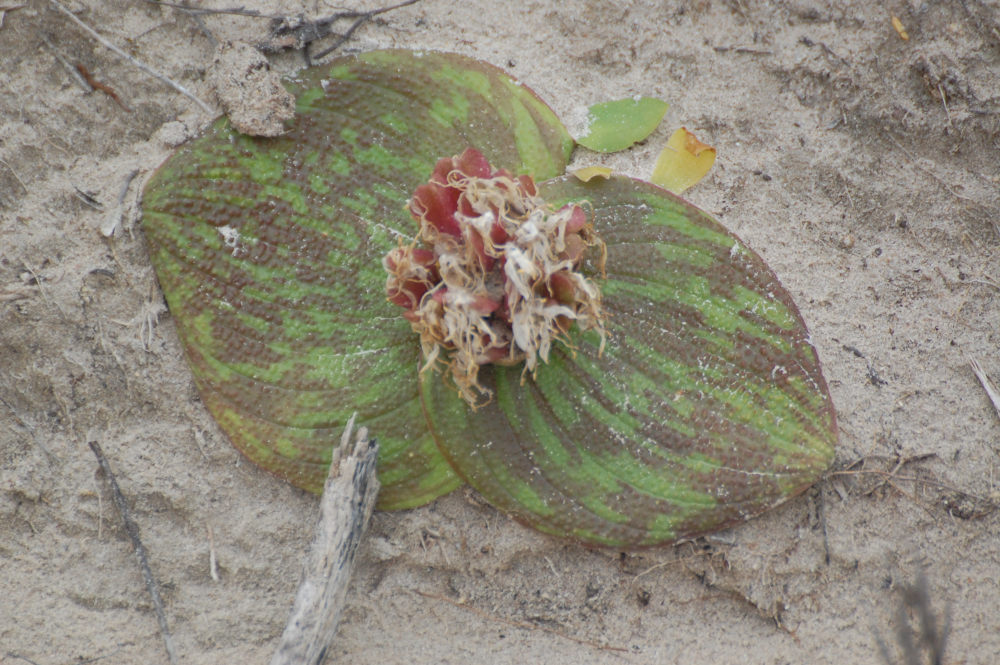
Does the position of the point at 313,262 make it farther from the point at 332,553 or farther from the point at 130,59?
the point at 130,59

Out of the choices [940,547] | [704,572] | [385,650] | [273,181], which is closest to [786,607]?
[704,572]

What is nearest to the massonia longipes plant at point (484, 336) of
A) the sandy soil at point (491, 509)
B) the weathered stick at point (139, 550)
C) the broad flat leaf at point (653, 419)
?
the broad flat leaf at point (653, 419)

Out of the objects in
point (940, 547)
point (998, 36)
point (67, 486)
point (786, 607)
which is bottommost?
point (67, 486)

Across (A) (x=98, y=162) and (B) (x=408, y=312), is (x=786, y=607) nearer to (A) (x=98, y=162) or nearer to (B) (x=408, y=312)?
(B) (x=408, y=312)

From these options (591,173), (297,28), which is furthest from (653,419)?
(297,28)

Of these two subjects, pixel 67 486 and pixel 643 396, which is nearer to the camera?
A: pixel 643 396
